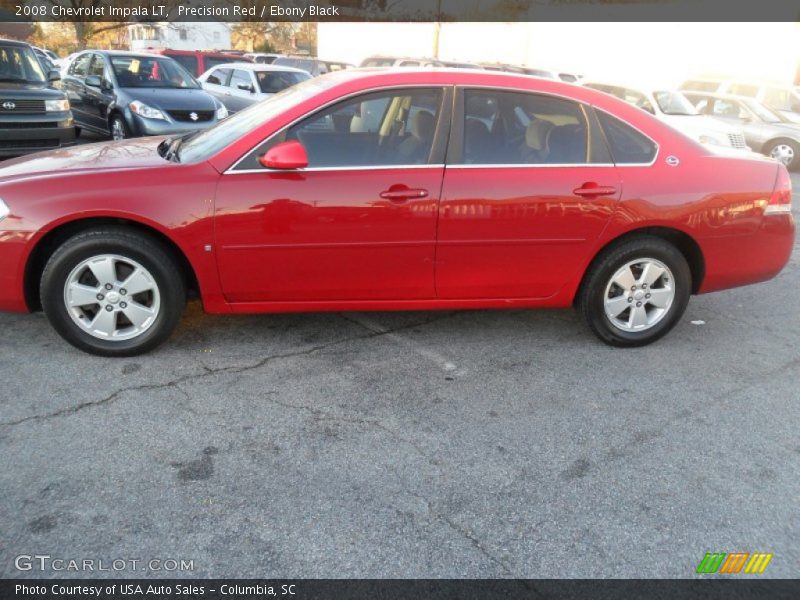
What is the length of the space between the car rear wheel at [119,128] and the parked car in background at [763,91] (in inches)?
442

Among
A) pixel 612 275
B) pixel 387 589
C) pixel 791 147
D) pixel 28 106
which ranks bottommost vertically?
pixel 387 589

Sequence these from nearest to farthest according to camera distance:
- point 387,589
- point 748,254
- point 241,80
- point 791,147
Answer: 1. point 387,589
2. point 748,254
3. point 241,80
4. point 791,147

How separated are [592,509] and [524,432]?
0.60 metres

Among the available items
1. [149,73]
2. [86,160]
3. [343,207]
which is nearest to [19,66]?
[149,73]

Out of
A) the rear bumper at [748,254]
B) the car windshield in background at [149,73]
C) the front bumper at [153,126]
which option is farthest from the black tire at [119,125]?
the rear bumper at [748,254]

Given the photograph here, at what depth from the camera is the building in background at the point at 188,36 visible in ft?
136

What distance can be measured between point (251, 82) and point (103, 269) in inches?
371

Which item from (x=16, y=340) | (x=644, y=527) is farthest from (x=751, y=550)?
(x=16, y=340)

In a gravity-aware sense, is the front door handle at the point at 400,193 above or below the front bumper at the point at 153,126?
above

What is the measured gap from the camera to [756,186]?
4.13m

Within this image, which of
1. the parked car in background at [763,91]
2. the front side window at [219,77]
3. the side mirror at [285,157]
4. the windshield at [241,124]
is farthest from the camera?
the parked car in background at [763,91]

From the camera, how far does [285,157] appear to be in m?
3.48

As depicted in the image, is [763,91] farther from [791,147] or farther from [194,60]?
[194,60]

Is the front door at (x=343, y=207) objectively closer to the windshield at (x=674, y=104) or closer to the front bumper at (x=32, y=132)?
the front bumper at (x=32, y=132)
